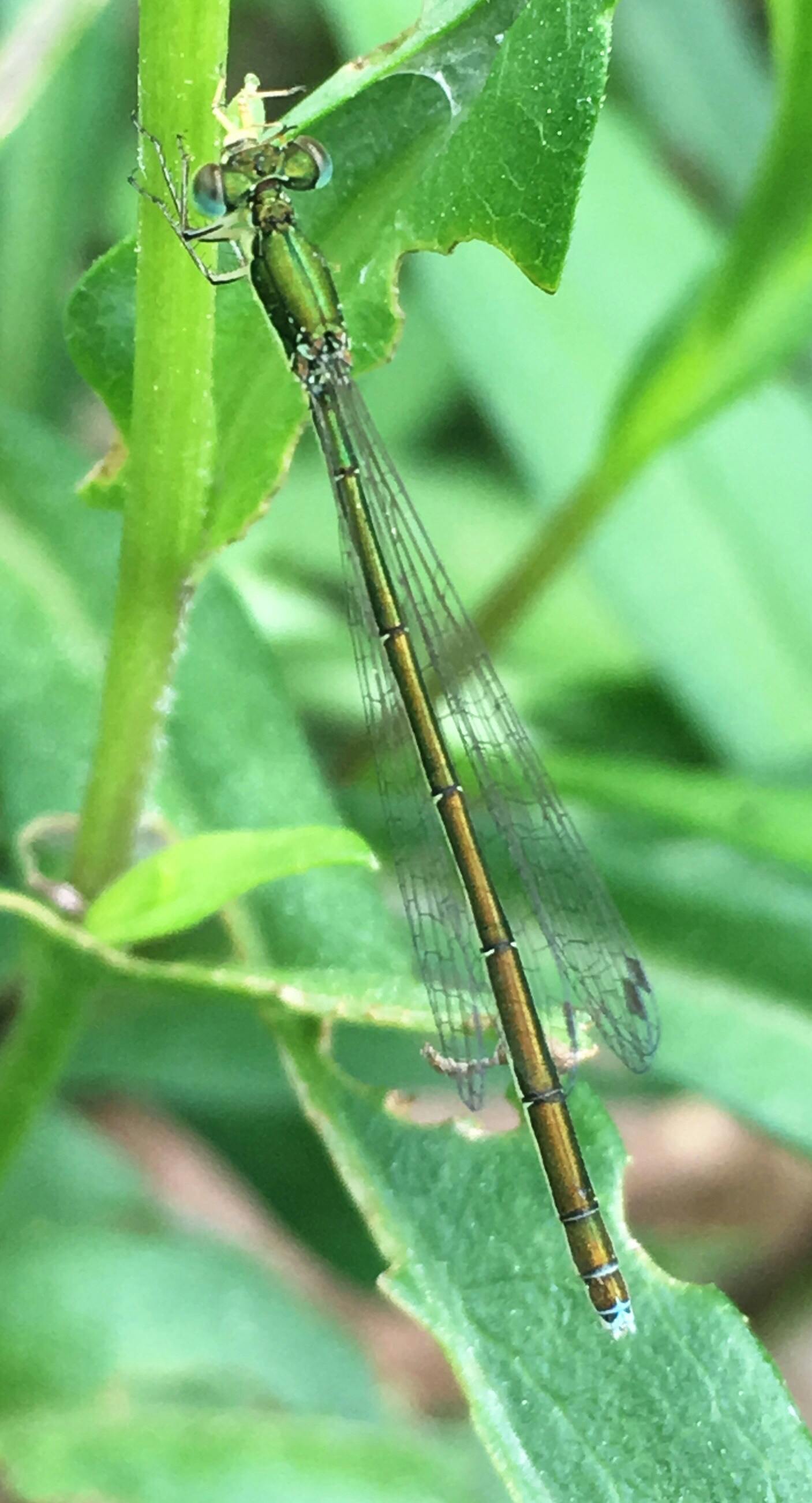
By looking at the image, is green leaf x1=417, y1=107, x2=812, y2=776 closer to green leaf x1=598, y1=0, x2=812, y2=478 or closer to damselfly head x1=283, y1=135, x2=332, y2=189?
green leaf x1=598, y1=0, x2=812, y2=478

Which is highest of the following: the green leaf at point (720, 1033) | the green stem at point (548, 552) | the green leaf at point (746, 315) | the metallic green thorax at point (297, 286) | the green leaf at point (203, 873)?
the metallic green thorax at point (297, 286)

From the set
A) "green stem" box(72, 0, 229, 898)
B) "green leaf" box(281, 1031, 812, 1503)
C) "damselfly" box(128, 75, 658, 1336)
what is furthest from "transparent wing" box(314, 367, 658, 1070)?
"green stem" box(72, 0, 229, 898)

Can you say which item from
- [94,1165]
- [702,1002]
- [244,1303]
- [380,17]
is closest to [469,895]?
[702,1002]

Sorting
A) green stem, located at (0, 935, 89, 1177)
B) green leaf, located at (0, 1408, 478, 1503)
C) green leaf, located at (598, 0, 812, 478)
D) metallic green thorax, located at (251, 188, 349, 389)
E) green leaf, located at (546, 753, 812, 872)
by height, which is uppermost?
metallic green thorax, located at (251, 188, 349, 389)

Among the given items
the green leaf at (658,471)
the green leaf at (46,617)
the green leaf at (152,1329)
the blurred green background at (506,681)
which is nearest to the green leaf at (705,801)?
the blurred green background at (506,681)

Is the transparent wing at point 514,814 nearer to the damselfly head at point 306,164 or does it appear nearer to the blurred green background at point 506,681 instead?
the blurred green background at point 506,681

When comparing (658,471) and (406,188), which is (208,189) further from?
(658,471)
